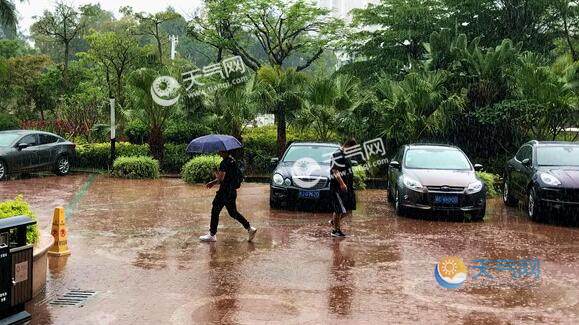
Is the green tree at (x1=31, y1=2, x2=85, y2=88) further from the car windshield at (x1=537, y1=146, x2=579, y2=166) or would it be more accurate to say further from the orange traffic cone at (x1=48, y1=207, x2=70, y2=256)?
the car windshield at (x1=537, y1=146, x2=579, y2=166)

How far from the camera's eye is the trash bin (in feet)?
15.5

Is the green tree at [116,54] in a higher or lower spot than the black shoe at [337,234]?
higher

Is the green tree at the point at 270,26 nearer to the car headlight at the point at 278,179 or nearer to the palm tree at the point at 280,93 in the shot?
the palm tree at the point at 280,93

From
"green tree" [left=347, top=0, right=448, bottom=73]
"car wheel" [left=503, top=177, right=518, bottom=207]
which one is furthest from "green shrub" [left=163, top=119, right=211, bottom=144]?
"car wheel" [left=503, top=177, right=518, bottom=207]

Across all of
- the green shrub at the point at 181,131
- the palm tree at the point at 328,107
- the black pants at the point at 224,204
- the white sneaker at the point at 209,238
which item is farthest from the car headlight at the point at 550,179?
the green shrub at the point at 181,131

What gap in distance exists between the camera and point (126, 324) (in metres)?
5.50

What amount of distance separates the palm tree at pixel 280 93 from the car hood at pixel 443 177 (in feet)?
25.9

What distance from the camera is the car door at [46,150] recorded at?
Answer: 1806cm

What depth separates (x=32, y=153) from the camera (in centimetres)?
1770

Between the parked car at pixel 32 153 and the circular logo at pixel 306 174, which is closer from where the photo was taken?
the circular logo at pixel 306 174

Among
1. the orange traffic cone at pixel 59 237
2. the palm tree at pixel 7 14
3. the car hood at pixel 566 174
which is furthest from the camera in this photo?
the palm tree at pixel 7 14

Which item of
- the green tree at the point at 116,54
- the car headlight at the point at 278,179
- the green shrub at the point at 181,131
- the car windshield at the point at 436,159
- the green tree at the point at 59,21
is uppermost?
the green tree at the point at 59,21

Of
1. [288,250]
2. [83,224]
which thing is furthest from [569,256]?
[83,224]

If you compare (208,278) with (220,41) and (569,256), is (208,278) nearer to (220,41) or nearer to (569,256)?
(569,256)
